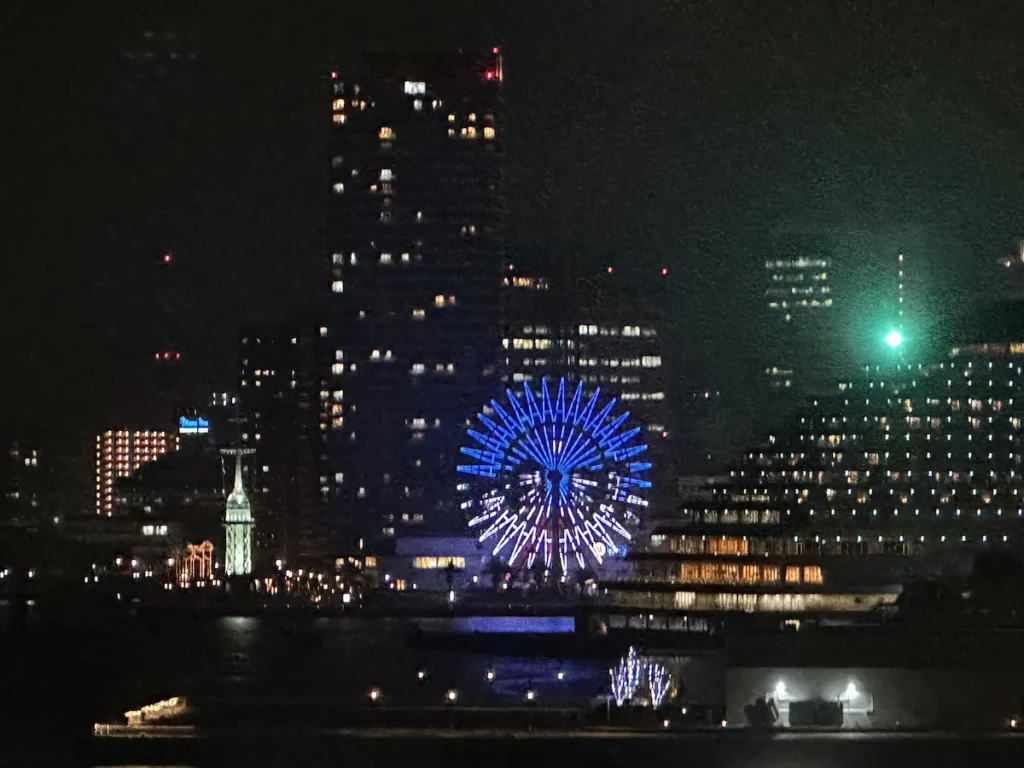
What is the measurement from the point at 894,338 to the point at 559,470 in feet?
31.2

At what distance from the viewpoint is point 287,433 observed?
1818 inches

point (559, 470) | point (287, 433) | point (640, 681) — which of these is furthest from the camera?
point (287, 433)

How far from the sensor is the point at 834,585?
2705 cm

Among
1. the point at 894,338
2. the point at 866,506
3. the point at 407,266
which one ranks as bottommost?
the point at 866,506

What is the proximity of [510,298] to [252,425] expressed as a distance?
13.2 meters

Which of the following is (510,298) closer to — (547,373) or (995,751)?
(547,373)

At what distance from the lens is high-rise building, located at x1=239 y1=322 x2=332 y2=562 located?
38.2 m

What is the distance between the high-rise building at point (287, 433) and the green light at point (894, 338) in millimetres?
11278

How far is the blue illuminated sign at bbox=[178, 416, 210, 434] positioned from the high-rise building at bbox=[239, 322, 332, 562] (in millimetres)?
2454

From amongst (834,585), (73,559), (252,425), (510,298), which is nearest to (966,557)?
(834,585)

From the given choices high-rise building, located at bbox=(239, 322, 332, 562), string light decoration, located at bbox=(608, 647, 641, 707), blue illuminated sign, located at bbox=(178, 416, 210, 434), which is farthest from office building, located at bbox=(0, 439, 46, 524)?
string light decoration, located at bbox=(608, 647, 641, 707)

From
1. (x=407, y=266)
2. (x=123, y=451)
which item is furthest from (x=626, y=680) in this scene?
(x=123, y=451)

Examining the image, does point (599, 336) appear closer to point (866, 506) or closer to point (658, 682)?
point (866, 506)

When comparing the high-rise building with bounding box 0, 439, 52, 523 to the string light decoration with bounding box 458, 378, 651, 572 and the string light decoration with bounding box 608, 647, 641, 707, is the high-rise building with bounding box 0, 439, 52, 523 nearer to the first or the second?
the string light decoration with bounding box 458, 378, 651, 572
